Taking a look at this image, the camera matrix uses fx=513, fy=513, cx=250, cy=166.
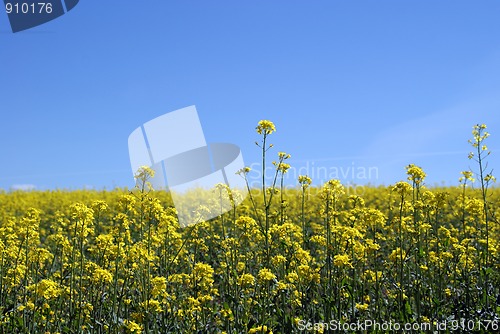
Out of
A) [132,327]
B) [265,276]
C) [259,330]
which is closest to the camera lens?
[265,276]

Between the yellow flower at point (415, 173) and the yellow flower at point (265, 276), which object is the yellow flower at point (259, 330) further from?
the yellow flower at point (415, 173)

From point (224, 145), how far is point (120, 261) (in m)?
4.53

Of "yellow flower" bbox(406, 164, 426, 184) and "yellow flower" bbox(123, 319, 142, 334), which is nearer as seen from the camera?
"yellow flower" bbox(123, 319, 142, 334)

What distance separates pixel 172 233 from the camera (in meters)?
6.23

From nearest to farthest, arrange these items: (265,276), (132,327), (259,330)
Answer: (265,276) < (132,327) < (259,330)

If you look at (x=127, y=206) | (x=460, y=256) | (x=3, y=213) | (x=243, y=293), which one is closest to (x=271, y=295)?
(x=243, y=293)

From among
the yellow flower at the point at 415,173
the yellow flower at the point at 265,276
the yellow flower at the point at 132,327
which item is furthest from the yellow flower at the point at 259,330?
the yellow flower at the point at 415,173

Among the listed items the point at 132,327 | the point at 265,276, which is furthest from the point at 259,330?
the point at 132,327

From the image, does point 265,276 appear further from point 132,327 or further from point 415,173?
point 415,173

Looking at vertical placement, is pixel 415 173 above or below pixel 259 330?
above

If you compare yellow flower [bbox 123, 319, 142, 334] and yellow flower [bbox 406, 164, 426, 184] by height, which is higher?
yellow flower [bbox 406, 164, 426, 184]

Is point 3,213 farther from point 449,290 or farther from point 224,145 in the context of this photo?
point 449,290

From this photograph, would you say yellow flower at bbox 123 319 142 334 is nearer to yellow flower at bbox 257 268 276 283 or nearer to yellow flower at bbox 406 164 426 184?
yellow flower at bbox 257 268 276 283

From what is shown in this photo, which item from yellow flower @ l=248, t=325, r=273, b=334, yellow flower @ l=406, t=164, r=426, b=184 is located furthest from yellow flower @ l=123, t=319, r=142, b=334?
yellow flower @ l=406, t=164, r=426, b=184
